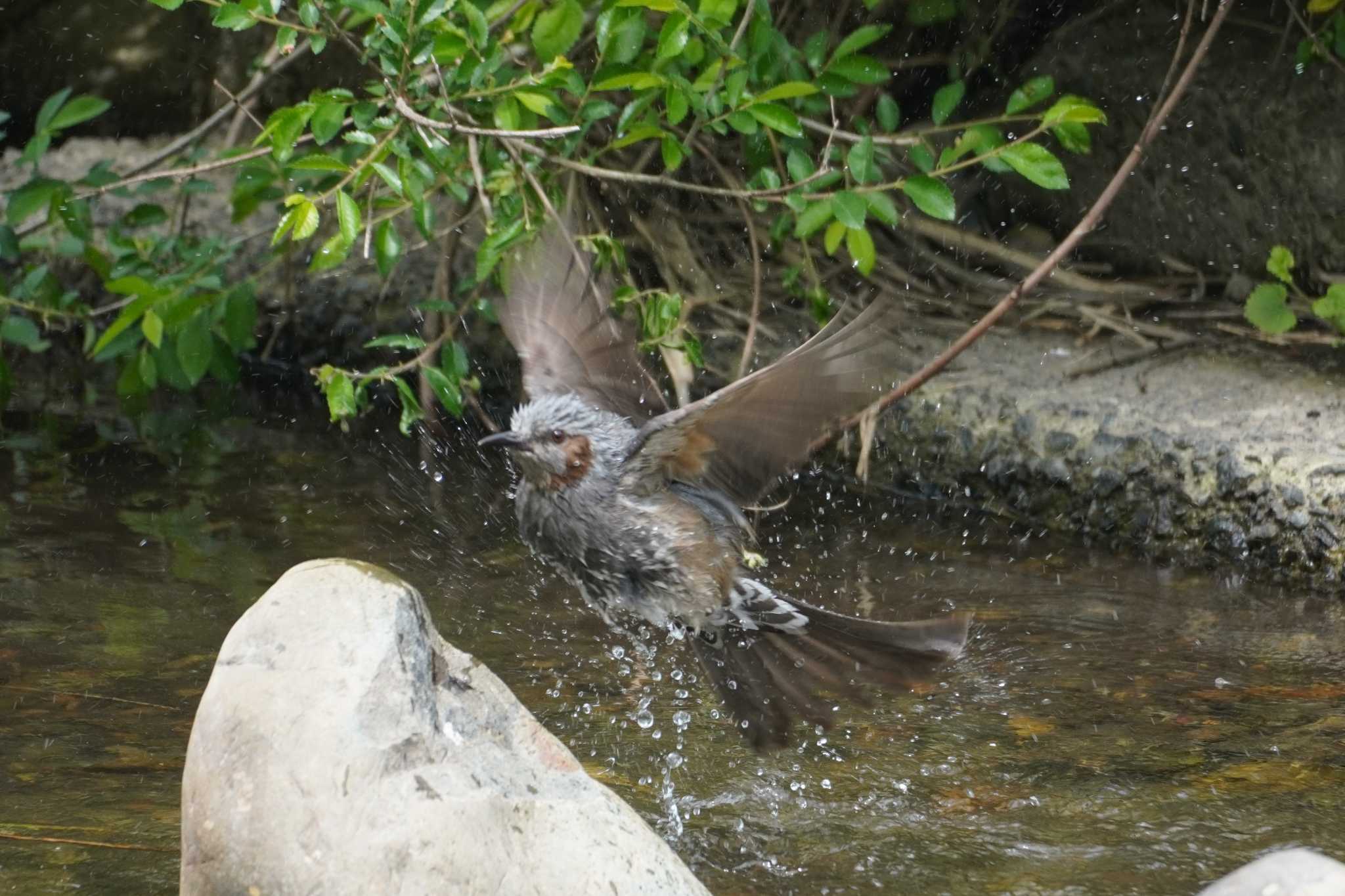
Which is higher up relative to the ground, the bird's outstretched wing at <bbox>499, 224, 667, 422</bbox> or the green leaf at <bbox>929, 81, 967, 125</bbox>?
the green leaf at <bbox>929, 81, 967, 125</bbox>

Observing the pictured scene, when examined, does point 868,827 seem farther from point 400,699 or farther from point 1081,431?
point 1081,431

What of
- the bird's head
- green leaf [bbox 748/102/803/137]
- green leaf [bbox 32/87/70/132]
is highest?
green leaf [bbox 748/102/803/137]

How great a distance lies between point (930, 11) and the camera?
605 cm

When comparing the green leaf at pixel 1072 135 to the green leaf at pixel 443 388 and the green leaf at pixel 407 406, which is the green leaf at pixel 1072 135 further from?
the green leaf at pixel 407 406

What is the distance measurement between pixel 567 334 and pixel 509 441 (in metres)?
0.73

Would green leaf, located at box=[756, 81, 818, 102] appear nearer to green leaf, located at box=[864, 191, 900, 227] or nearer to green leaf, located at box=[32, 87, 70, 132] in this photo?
green leaf, located at box=[864, 191, 900, 227]

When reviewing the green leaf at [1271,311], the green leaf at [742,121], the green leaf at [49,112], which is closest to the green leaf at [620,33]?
the green leaf at [742,121]

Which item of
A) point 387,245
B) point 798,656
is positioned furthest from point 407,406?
point 798,656

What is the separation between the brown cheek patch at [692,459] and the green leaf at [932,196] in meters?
1.11

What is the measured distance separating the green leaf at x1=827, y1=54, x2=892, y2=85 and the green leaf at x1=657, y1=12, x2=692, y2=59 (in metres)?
0.78

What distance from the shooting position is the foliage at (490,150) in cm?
412

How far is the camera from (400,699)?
8.48 ft

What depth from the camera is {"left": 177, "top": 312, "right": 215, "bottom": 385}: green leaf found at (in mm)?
5320

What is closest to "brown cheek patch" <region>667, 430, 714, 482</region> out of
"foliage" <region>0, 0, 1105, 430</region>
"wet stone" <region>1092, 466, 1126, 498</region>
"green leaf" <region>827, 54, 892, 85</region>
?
"foliage" <region>0, 0, 1105, 430</region>
